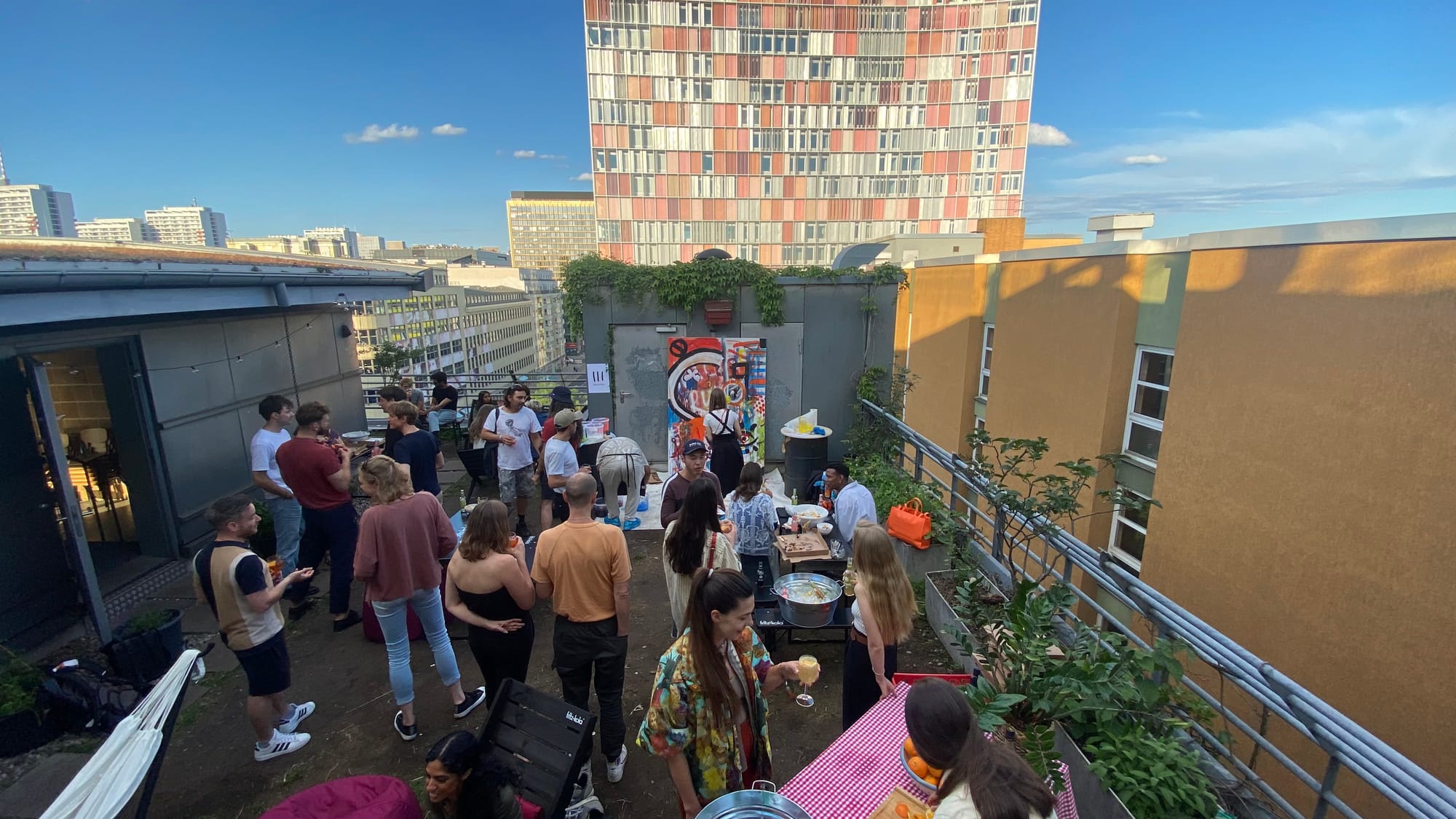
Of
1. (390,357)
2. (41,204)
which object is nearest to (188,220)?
(41,204)

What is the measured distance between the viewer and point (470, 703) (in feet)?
13.1

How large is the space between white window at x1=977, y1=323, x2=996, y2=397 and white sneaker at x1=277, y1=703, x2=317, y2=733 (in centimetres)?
1247

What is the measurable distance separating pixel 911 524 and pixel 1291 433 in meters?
4.76

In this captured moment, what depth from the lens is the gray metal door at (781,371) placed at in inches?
359

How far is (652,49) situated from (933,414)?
58.3m

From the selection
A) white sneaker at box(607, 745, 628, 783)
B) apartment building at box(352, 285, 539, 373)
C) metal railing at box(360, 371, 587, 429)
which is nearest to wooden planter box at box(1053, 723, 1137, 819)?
white sneaker at box(607, 745, 628, 783)

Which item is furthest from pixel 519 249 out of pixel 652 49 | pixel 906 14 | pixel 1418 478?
pixel 1418 478

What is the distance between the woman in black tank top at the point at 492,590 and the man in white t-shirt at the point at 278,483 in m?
2.86

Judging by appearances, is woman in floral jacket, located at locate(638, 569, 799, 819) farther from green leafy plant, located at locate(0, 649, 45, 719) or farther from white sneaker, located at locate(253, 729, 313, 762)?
green leafy plant, located at locate(0, 649, 45, 719)

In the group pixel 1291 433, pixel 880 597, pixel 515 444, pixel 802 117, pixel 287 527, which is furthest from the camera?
pixel 802 117

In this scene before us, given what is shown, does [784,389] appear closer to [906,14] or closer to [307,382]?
[307,382]

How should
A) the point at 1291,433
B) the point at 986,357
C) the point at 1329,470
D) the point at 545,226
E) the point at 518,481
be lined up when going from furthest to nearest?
the point at 545,226 < the point at 986,357 < the point at 518,481 < the point at 1291,433 < the point at 1329,470

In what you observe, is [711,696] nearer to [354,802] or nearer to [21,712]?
[354,802]

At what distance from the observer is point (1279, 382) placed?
20.8 ft
